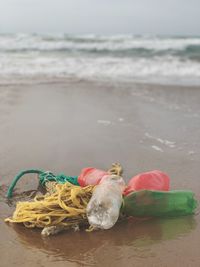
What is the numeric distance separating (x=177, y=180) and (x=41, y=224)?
4.99 ft

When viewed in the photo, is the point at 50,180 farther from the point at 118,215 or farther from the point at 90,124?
the point at 90,124

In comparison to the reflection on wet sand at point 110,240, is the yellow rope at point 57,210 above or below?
above

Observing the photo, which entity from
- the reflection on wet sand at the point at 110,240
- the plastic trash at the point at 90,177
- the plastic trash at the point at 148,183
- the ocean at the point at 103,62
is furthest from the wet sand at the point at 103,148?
the ocean at the point at 103,62

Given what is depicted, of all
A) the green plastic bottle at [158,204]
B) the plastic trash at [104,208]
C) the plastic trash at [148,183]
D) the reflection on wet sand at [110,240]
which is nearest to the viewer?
the reflection on wet sand at [110,240]

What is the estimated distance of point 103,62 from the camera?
48.7 feet

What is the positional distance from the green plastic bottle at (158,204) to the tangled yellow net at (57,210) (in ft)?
0.96

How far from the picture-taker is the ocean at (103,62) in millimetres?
11523

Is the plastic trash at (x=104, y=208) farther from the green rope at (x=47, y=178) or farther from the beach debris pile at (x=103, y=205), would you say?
the green rope at (x=47, y=178)

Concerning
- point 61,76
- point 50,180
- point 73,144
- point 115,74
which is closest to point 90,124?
point 73,144

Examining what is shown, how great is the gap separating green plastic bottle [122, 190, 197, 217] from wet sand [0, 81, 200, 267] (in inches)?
2.4

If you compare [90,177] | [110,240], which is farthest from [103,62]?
[110,240]

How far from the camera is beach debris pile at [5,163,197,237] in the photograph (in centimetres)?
301

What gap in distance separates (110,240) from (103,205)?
22 cm

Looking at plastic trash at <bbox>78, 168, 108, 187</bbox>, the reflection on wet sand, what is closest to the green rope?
plastic trash at <bbox>78, 168, 108, 187</bbox>
